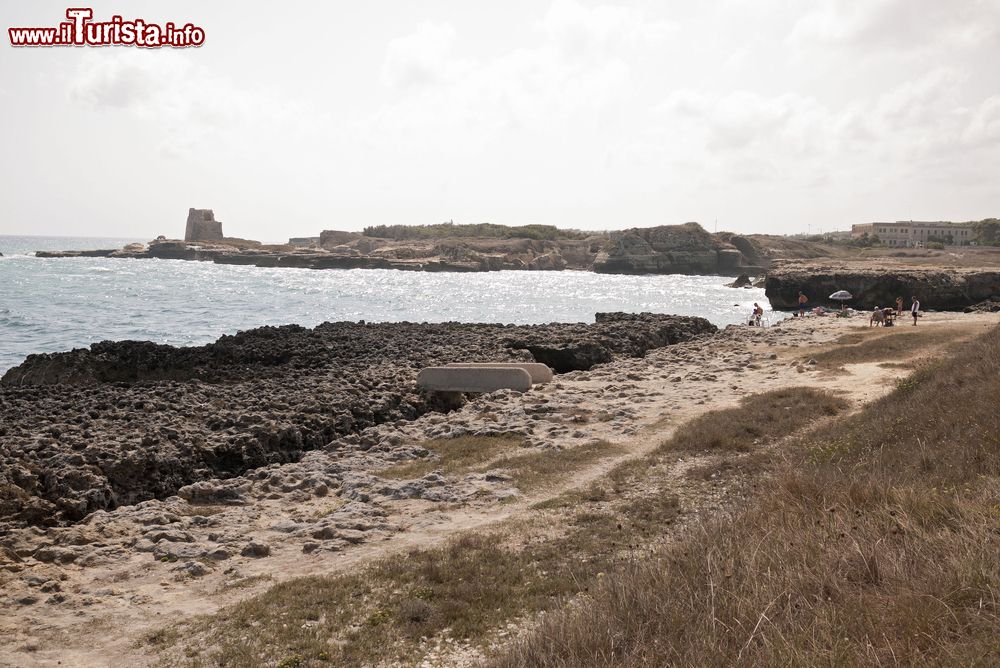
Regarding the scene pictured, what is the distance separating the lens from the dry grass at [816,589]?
423 cm

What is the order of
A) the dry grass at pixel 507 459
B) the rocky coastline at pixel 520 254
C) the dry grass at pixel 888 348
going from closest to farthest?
the dry grass at pixel 507 459 < the dry grass at pixel 888 348 < the rocky coastline at pixel 520 254

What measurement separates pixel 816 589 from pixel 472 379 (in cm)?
1693

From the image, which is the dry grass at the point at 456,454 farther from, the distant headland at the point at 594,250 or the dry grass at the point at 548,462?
the distant headland at the point at 594,250

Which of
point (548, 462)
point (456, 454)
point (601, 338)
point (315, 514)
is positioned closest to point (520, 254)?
point (601, 338)

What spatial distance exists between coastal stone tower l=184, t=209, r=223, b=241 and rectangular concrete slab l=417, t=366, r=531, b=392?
190m

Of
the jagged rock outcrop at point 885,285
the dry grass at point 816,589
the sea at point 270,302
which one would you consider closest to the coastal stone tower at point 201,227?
the sea at point 270,302

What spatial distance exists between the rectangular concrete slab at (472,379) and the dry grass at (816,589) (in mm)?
14441

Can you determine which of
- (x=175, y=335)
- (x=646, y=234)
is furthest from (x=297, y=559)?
(x=646, y=234)

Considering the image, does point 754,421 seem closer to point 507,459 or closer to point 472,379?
point 507,459

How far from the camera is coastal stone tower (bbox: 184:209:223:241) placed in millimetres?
194500

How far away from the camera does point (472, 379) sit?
853 inches

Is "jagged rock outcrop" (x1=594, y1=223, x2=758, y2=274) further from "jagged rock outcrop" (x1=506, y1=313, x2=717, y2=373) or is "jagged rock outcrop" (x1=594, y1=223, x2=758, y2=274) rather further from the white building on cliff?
"jagged rock outcrop" (x1=506, y1=313, x2=717, y2=373)

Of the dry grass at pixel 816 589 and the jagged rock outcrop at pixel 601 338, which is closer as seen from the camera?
the dry grass at pixel 816 589

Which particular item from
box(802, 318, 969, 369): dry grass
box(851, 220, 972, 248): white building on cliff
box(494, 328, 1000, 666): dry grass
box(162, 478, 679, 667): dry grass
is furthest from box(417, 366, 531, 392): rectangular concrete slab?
box(851, 220, 972, 248): white building on cliff
